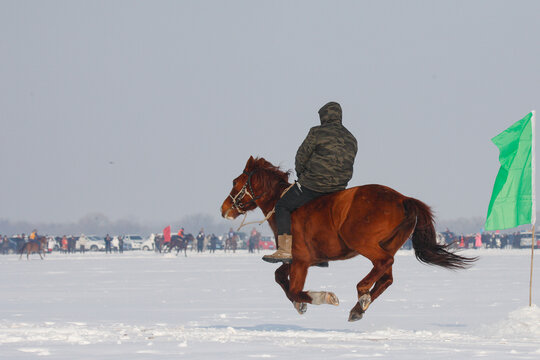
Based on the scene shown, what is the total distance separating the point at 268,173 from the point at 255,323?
2181 mm

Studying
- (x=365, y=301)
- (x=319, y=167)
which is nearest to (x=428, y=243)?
(x=365, y=301)

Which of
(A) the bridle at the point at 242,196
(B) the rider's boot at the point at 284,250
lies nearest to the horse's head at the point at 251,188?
(A) the bridle at the point at 242,196

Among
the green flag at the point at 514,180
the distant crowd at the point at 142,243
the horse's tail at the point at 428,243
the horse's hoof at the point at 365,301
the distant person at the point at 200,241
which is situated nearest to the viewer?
the horse's hoof at the point at 365,301

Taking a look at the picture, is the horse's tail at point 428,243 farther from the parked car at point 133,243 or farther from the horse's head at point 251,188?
the parked car at point 133,243

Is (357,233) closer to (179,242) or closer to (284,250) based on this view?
(284,250)

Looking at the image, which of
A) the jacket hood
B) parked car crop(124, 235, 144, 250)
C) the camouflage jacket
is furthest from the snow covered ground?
parked car crop(124, 235, 144, 250)

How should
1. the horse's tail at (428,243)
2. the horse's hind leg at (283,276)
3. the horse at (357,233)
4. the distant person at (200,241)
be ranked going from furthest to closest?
the distant person at (200,241)
the horse's hind leg at (283,276)
the horse's tail at (428,243)
the horse at (357,233)

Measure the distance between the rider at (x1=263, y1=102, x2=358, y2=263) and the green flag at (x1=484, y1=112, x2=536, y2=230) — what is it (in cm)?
214

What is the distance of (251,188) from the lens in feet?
30.5

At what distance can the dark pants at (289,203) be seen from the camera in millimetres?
8766

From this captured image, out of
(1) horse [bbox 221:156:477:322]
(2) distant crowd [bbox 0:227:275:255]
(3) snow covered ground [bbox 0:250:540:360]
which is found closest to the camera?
(3) snow covered ground [bbox 0:250:540:360]

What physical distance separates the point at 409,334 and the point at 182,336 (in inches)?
89.6

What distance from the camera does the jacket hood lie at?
8727 millimetres

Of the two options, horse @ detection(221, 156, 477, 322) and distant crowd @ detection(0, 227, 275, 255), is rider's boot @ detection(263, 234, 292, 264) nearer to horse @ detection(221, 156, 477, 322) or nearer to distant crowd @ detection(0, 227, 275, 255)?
horse @ detection(221, 156, 477, 322)
